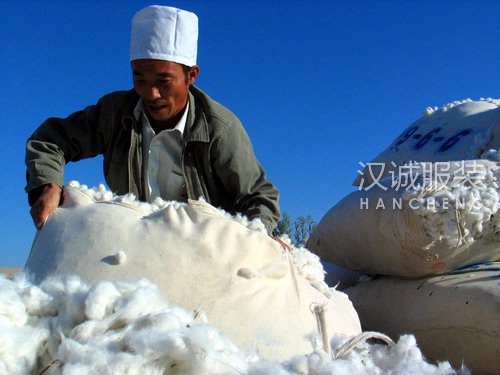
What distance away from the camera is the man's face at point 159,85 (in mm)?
1465

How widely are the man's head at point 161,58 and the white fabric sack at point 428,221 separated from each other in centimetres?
59

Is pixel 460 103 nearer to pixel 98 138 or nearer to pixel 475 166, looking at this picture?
pixel 475 166

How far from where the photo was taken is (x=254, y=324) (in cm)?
88

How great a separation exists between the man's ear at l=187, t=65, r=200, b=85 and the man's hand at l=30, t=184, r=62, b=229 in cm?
56

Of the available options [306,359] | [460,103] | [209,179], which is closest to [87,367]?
[306,359]

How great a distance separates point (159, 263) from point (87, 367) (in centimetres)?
30

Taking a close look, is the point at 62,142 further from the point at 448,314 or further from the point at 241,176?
the point at 448,314

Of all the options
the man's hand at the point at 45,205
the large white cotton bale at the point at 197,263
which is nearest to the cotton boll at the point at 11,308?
the large white cotton bale at the point at 197,263

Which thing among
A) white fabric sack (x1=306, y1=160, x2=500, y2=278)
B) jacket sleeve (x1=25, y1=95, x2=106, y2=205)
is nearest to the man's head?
jacket sleeve (x1=25, y1=95, x2=106, y2=205)

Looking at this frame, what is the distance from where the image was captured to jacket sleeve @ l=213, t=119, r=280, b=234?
1491mm

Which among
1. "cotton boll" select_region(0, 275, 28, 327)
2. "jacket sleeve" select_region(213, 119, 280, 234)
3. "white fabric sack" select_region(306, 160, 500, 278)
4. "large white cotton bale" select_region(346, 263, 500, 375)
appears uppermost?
"jacket sleeve" select_region(213, 119, 280, 234)

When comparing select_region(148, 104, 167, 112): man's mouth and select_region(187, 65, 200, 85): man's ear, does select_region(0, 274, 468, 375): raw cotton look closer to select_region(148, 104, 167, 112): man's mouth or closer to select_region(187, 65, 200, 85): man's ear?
select_region(148, 104, 167, 112): man's mouth

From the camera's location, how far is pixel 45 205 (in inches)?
42.8

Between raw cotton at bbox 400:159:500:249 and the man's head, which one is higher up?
the man's head
